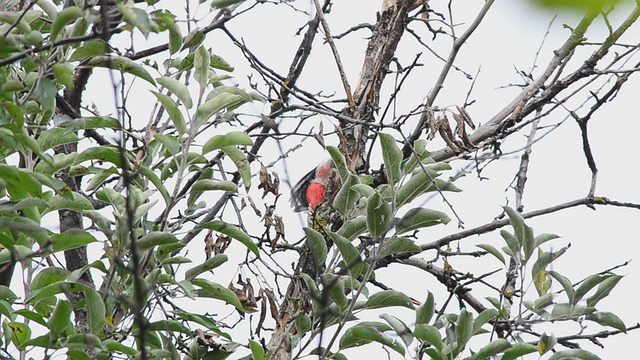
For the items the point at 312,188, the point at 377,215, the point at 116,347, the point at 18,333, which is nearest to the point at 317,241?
the point at 377,215

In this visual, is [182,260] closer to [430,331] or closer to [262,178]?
[262,178]

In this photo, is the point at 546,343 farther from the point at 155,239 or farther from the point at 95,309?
the point at 95,309

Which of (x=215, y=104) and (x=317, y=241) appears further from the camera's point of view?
(x=317, y=241)

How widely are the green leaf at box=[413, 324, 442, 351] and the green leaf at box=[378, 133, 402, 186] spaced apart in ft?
1.58

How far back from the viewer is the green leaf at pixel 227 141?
199 cm

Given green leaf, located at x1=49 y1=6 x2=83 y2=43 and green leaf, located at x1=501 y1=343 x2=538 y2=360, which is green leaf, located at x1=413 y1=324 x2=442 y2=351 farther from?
green leaf, located at x1=49 y1=6 x2=83 y2=43

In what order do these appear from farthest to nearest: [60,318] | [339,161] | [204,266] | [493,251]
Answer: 1. [493,251]
2. [339,161]
3. [204,266]
4. [60,318]

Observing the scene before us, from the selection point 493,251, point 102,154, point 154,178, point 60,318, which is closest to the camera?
point 60,318

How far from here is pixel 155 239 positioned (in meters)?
1.84

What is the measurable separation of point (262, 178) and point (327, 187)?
0.58 m

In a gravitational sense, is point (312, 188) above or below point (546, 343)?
above

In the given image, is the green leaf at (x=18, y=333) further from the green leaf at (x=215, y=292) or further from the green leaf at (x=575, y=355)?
the green leaf at (x=575, y=355)

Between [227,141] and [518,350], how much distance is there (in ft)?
3.49

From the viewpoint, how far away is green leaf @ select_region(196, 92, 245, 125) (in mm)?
2029
